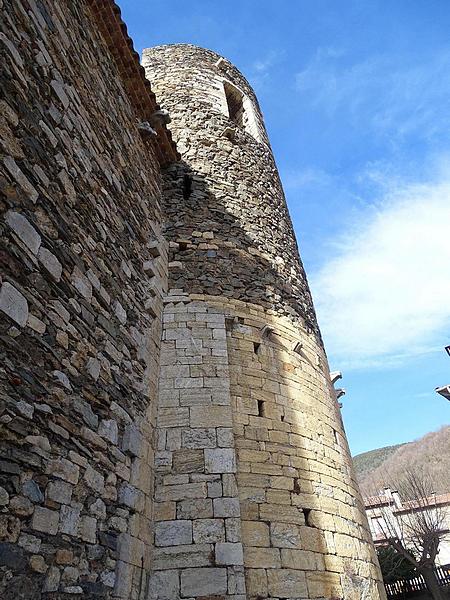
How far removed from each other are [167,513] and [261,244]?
3.89 meters

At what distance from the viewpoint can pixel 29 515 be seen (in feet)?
7.75

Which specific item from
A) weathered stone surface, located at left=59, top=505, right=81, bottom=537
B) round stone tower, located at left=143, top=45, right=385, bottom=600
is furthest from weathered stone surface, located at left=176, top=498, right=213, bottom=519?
weathered stone surface, located at left=59, top=505, right=81, bottom=537

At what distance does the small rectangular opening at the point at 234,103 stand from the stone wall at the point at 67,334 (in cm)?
539

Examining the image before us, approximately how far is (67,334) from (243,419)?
213cm

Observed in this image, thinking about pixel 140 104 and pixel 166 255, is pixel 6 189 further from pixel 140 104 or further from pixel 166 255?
pixel 140 104

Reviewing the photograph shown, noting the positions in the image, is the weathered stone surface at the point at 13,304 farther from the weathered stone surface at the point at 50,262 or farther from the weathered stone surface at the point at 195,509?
the weathered stone surface at the point at 195,509

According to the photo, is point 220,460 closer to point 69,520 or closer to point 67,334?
point 69,520

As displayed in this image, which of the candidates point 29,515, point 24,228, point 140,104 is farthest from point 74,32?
point 29,515

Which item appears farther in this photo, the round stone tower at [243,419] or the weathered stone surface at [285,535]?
the weathered stone surface at [285,535]

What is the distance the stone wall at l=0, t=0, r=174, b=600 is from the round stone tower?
12.1 inches

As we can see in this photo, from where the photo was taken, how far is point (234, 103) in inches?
407

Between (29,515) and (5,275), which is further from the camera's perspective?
(5,275)

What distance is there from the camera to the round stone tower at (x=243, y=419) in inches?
145

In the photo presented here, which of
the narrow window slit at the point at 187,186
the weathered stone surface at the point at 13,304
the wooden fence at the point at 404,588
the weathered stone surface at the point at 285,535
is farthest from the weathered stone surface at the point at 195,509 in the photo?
the wooden fence at the point at 404,588
